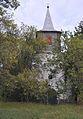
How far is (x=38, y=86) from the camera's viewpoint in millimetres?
33969

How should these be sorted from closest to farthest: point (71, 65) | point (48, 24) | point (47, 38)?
1. point (71, 65)
2. point (47, 38)
3. point (48, 24)

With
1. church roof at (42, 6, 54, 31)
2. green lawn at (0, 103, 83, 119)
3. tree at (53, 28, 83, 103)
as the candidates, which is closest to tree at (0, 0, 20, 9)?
green lawn at (0, 103, 83, 119)

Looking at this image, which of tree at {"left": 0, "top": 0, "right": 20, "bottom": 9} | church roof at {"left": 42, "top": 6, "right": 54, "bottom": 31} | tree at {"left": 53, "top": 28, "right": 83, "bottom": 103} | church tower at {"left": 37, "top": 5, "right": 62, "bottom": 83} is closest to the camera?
tree at {"left": 0, "top": 0, "right": 20, "bottom": 9}

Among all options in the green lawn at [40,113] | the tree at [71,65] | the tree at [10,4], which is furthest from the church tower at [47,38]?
the tree at [10,4]

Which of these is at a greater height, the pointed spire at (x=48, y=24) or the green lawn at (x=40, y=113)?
the pointed spire at (x=48, y=24)

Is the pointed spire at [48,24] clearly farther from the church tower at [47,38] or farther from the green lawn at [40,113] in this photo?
the green lawn at [40,113]

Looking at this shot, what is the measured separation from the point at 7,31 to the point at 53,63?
14.0 m

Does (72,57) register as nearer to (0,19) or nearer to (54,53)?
(54,53)

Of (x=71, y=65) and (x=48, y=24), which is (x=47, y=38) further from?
(x=71, y=65)

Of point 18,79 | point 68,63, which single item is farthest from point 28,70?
point 68,63

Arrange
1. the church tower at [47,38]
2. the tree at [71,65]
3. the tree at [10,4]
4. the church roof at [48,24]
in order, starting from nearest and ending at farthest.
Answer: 1. the tree at [10,4]
2. the tree at [71,65]
3. the church tower at [47,38]
4. the church roof at [48,24]

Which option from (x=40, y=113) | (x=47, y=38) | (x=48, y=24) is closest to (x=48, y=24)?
(x=48, y=24)

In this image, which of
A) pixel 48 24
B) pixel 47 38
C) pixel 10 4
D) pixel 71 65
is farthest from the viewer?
pixel 48 24

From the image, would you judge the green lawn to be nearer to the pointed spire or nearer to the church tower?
the church tower
